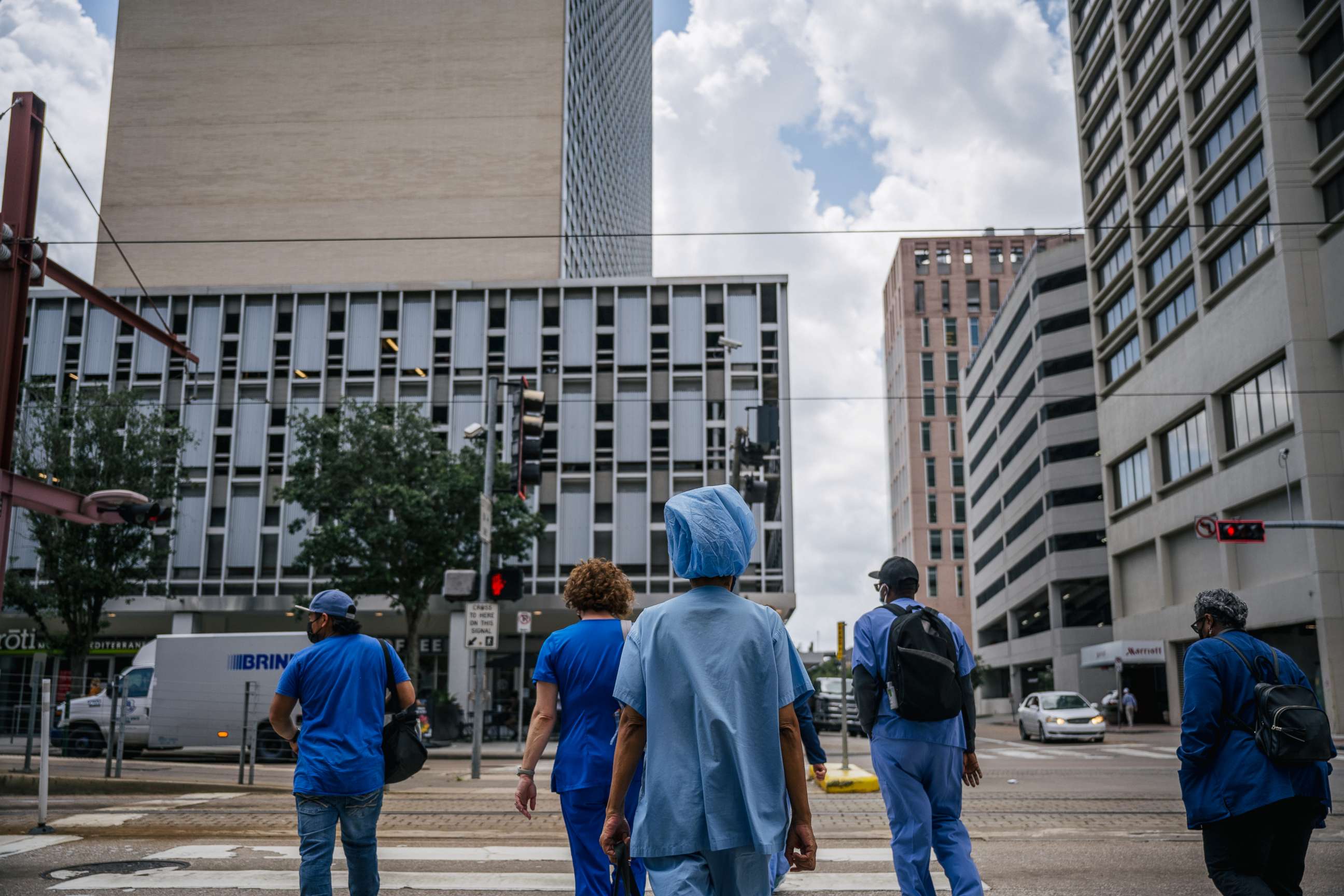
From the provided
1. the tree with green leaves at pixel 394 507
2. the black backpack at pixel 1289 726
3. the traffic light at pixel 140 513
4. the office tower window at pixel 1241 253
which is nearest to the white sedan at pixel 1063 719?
the tree with green leaves at pixel 394 507

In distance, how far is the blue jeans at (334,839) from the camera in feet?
16.3

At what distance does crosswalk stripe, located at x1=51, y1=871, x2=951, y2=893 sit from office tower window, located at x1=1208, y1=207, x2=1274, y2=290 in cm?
3322

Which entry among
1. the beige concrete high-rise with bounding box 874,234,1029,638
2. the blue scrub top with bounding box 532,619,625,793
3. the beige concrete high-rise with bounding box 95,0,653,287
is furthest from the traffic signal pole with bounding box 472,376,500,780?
the beige concrete high-rise with bounding box 874,234,1029,638

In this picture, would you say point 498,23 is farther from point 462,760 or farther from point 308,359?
point 462,760

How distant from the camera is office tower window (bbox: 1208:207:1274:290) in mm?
35938

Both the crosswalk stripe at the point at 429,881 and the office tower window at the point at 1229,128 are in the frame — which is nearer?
the crosswalk stripe at the point at 429,881

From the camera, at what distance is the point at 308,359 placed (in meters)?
44.8

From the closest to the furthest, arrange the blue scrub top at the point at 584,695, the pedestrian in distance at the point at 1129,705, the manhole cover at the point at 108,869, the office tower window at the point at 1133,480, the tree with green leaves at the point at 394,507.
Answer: the blue scrub top at the point at 584,695 → the manhole cover at the point at 108,869 → the tree with green leaves at the point at 394,507 → the pedestrian in distance at the point at 1129,705 → the office tower window at the point at 1133,480

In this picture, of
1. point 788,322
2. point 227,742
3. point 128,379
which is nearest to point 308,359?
point 128,379

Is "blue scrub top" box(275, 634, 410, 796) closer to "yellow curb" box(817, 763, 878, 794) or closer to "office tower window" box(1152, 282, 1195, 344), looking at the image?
"yellow curb" box(817, 763, 878, 794)

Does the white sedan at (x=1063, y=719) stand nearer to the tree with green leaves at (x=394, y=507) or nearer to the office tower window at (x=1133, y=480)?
the tree with green leaves at (x=394, y=507)

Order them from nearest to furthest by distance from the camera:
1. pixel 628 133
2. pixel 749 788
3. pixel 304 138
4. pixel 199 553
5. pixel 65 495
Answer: pixel 749 788, pixel 65 495, pixel 199 553, pixel 304 138, pixel 628 133

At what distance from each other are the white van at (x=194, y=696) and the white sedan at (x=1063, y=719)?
65.3 ft

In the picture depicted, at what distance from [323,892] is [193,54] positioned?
60.4 m
